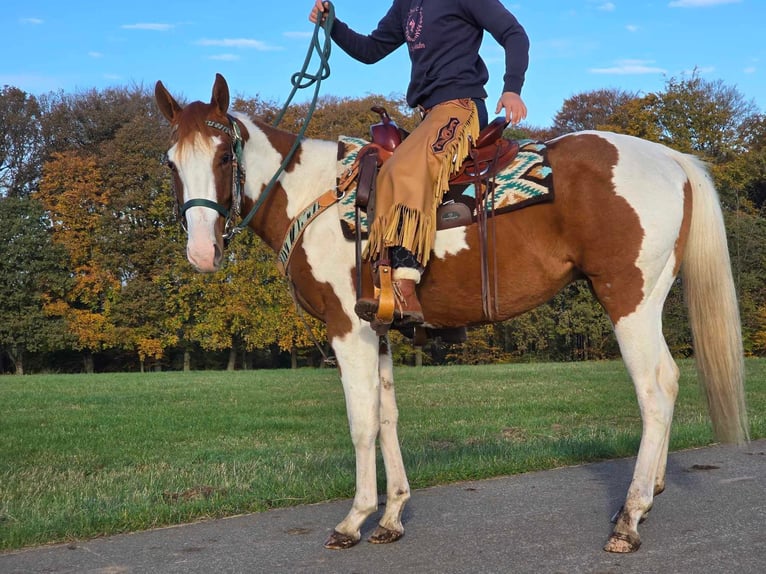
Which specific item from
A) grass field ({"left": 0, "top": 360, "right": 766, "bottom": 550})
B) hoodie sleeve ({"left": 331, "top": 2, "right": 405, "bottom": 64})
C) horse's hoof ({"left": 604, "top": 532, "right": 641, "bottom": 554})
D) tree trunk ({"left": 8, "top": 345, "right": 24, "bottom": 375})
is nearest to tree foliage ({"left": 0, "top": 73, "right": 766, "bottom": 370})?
tree trunk ({"left": 8, "top": 345, "right": 24, "bottom": 375})

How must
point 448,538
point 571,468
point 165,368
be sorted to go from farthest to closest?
point 165,368
point 571,468
point 448,538

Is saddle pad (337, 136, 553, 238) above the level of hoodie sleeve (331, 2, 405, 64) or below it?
below

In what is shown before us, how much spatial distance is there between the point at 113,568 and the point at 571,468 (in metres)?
4.14

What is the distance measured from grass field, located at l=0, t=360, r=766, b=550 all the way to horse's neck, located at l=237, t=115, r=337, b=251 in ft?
7.08

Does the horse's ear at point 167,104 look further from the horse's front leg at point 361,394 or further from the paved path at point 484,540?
the paved path at point 484,540

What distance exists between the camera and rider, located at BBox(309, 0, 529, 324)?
5.16 metres

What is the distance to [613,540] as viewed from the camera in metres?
4.77

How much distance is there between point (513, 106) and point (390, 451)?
2388 millimetres

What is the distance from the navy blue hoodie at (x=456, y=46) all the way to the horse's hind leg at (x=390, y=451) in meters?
1.73

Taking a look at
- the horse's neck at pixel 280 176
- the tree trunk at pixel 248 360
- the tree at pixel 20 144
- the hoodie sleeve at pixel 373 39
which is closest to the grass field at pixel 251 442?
the horse's neck at pixel 280 176

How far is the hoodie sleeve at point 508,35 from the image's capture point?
210 inches

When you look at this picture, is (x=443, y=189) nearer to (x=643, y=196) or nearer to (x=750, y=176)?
(x=643, y=196)

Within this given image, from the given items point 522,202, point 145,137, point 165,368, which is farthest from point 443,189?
point 165,368

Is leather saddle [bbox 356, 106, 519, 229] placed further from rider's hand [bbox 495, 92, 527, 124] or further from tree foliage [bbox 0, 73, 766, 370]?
tree foliage [bbox 0, 73, 766, 370]
